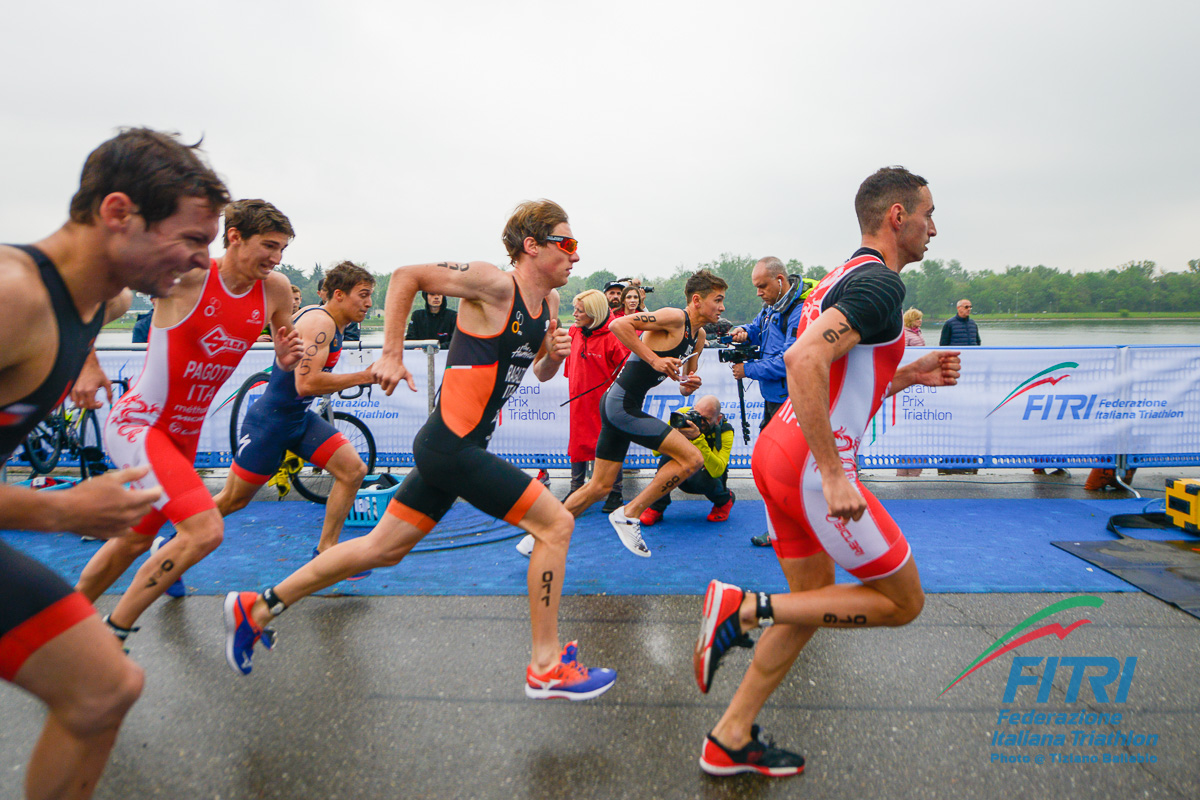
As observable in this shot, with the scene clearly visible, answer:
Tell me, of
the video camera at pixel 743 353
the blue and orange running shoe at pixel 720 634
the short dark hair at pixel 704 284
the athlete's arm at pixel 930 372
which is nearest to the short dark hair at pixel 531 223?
the athlete's arm at pixel 930 372

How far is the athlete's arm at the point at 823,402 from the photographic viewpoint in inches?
76.9

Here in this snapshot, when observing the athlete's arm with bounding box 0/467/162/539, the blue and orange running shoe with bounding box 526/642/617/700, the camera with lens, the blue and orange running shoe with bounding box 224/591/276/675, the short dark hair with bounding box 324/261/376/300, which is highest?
the short dark hair with bounding box 324/261/376/300

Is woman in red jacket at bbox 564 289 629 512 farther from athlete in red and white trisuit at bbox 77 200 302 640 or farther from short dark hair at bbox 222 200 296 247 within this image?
athlete in red and white trisuit at bbox 77 200 302 640

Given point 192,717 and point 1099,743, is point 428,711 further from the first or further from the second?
→ point 1099,743

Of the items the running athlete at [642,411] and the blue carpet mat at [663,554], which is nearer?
the blue carpet mat at [663,554]

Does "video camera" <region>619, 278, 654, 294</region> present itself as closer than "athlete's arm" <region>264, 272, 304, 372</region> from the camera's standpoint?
No

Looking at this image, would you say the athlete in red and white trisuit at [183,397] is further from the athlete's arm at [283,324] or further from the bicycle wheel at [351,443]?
the bicycle wheel at [351,443]

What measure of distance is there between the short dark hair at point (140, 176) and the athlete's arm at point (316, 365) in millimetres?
2144

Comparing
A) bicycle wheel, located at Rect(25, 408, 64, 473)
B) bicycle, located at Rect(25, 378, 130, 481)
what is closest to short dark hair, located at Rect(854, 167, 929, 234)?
bicycle, located at Rect(25, 378, 130, 481)

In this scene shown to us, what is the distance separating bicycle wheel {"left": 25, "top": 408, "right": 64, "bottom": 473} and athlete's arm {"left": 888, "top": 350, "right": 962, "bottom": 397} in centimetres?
797

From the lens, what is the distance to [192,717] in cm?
257

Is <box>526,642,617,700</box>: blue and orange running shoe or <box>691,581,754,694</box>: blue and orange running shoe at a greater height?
<box>691,581,754,694</box>: blue and orange running shoe

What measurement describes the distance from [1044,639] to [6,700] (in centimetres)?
481

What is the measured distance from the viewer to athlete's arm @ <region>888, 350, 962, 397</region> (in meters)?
2.48
